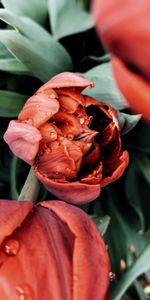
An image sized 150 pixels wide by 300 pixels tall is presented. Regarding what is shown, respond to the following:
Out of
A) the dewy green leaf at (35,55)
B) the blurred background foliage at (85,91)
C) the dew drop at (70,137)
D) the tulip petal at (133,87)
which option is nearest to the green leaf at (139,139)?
the blurred background foliage at (85,91)

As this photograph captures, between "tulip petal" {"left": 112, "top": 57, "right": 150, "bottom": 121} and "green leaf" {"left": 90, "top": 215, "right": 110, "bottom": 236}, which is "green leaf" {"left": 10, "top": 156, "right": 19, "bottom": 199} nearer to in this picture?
"green leaf" {"left": 90, "top": 215, "right": 110, "bottom": 236}

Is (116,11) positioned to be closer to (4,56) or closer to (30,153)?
(30,153)

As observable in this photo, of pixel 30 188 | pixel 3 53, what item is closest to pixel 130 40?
pixel 30 188

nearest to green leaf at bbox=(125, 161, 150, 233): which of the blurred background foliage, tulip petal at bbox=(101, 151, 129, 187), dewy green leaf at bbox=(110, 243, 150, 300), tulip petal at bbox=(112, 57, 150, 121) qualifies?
the blurred background foliage

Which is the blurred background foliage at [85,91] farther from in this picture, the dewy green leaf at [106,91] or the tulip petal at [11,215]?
the tulip petal at [11,215]

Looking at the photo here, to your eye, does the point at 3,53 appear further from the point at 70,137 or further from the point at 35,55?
the point at 70,137

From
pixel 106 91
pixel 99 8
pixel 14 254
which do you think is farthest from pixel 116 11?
pixel 106 91

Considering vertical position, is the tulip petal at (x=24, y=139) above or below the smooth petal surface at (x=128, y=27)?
below
